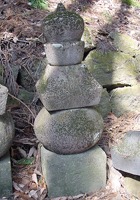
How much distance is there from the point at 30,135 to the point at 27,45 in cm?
125

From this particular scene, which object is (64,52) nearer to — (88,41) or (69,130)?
(69,130)

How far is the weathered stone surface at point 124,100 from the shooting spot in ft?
9.66

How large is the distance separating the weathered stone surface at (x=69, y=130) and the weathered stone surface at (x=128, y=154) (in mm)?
244

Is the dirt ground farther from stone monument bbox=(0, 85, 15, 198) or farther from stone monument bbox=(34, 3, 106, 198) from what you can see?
stone monument bbox=(34, 3, 106, 198)

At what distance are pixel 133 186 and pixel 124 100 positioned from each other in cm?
148

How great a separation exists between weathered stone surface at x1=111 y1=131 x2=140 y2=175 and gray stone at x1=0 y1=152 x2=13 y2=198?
94 centimetres

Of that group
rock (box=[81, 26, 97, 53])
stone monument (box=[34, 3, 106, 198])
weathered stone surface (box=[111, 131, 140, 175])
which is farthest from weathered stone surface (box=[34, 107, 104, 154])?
rock (box=[81, 26, 97, 53])

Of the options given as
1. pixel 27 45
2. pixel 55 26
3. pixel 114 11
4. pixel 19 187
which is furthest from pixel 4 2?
pixel 19 187

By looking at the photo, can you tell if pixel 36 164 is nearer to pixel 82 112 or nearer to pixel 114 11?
pixel 82 112

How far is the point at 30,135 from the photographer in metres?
2.38

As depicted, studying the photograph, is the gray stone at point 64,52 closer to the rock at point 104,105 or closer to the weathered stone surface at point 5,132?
the weathered stone surface at point 5,132

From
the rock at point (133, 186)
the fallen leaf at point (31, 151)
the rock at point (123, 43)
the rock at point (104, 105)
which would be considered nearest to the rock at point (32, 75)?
the fallen leaf at point (31, 151)

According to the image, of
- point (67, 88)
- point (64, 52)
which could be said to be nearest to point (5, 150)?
point (67, 88)

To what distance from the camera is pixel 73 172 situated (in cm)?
169
